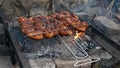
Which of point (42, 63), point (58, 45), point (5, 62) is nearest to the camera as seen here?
point (42, 63)

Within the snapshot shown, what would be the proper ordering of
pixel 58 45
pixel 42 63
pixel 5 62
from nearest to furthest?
pixel 42 63, pixel 5 62, pixel 58 45

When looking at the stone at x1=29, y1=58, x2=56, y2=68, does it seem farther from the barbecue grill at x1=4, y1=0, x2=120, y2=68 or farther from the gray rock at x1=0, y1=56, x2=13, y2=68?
the gray rock at x1=0, y1=56, x2=13, y2=68

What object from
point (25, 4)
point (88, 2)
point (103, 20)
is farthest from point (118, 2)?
point (25, 4)

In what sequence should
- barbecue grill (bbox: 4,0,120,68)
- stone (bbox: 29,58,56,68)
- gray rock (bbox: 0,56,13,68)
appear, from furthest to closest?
1. gray rock (bbox: 0,56,13,68)
2. stone (bbox: 29,58,56,68)
3. barbecue grill (bbox: 4,0,120,68)

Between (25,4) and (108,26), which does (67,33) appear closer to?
(108,26)

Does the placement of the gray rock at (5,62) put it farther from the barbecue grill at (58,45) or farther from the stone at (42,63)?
the stone at (42,63)

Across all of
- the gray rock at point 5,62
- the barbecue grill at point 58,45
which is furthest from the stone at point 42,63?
the gray rock at point 5,62

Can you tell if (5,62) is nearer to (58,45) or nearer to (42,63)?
(42,63)

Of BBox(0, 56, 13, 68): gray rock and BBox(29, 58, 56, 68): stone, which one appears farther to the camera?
BBox(0, 56, 13, 68): gray rock

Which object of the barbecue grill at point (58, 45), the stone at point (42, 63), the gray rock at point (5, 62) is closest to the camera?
the barbecue grill at point (58, 45)

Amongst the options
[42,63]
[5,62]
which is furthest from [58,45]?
[5,62]

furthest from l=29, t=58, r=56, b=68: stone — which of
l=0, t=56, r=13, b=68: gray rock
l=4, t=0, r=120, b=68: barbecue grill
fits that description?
l=0, t=56, r=13, b=68: gray rock
